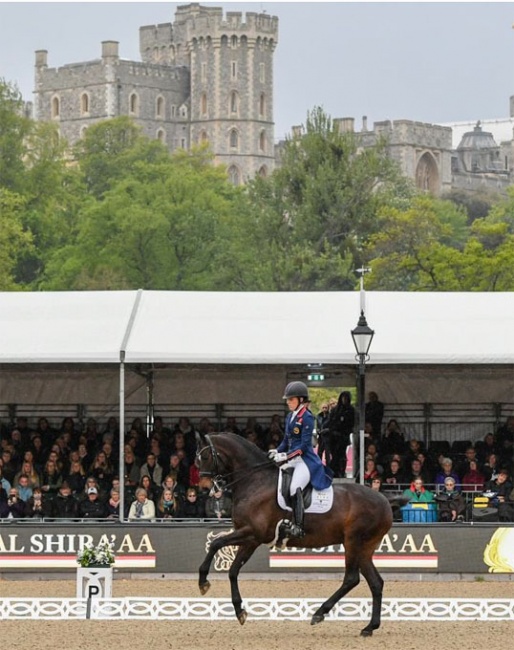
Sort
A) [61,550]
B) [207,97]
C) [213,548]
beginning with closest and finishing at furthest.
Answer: [213,548], [61,550], [207,97]

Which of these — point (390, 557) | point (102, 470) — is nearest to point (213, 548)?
point (390, 557)

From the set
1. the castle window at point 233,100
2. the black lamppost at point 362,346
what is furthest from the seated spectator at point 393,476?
the castle window at point 233,100

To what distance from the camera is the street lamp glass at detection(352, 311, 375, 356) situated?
74.9 feet

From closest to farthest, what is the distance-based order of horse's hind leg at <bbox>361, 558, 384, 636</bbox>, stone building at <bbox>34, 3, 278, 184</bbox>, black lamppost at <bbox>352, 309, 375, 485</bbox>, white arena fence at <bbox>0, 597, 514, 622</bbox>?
horse's hind leg at <bbox>361, 558, 384, 636</bbox>, white arena fence at <bbox>0, 597, 514, 622</bbox>, black lamppost at <bbox>352, 309, 375, 485</bbox>, stone building at <bbox>34, 3, 278, 184</bbox>

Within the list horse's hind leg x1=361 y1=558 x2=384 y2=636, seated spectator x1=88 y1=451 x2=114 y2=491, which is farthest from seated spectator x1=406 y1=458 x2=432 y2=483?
horse's hind leg x1=361 y1=558 x2=384 y2=636

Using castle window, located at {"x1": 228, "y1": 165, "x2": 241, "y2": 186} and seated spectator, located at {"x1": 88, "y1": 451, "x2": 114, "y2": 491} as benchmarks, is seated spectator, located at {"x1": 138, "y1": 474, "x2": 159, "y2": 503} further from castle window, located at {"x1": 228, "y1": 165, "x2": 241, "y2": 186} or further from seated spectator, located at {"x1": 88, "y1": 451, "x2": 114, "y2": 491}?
castle window, located at {"x1": 228, "y1": 165, "x2": 241, "y2": 186}

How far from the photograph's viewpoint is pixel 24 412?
28500 mm

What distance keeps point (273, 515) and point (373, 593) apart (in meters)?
1.16

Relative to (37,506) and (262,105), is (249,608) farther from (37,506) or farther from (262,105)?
(262,105)

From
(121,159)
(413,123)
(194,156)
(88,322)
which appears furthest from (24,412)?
(413,123)

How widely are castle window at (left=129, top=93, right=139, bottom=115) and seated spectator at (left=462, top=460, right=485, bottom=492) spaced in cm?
14847

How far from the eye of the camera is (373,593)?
1645 centimetres

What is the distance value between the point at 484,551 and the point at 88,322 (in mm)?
5995

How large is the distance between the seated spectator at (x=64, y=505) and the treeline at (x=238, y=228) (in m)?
43.4
